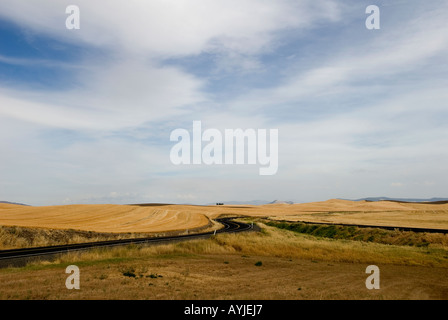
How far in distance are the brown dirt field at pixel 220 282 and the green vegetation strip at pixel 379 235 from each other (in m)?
20.1

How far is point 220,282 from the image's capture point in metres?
18.1

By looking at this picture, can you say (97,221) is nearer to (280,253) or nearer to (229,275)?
(280,253)

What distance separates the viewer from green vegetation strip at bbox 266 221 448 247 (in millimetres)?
42344

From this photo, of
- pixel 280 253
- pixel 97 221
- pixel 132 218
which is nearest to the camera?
pixel 280 253

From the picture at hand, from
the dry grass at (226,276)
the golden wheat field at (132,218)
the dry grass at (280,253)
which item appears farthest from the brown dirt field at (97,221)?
the dry grass at (226,276)

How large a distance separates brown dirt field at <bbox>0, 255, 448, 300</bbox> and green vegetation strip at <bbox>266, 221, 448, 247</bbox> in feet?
65.9

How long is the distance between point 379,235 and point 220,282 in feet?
133

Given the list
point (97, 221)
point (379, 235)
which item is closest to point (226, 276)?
point (379, 235)

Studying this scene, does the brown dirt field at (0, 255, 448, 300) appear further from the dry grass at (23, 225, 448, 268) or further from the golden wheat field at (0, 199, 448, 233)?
the golden wheat field at (0, 199, 448, 233)

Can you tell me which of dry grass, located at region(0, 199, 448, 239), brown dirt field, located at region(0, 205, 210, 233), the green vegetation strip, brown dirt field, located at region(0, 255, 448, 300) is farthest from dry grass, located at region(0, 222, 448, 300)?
dry grass, located at region(0, 199, 448, 239)

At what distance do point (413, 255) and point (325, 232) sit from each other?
1301 inches
